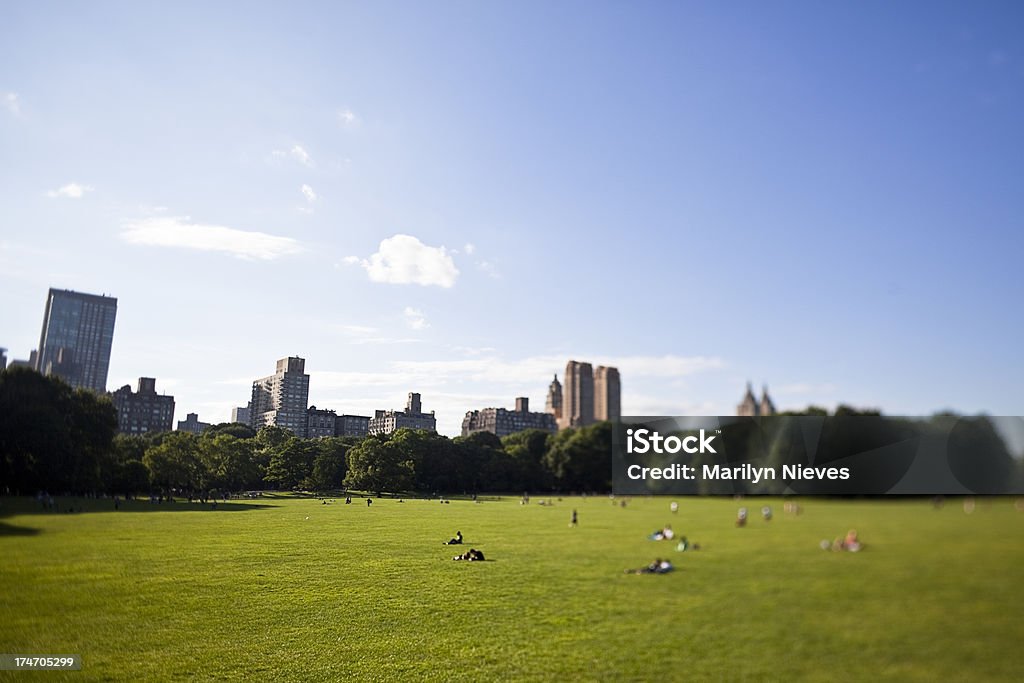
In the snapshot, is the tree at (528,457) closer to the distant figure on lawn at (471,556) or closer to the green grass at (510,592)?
the green grass at (510,592)

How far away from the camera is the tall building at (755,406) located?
8312 mm

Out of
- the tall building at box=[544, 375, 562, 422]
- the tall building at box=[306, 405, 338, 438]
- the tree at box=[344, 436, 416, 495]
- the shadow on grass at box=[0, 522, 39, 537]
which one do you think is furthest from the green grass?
the tall building at box=[544, 375, 562, 422]

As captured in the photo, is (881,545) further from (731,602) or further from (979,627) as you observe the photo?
(731,602)

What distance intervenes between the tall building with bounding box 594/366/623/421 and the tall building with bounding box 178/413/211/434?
20.2 ft

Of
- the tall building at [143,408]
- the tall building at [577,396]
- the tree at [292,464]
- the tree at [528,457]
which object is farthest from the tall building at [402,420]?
the tall building at [143,408]

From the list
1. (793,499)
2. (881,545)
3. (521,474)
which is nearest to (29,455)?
(521,474)

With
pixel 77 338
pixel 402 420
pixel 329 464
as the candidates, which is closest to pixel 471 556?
pixel 402 420

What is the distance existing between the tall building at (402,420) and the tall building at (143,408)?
3315mm

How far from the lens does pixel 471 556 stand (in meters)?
9.09

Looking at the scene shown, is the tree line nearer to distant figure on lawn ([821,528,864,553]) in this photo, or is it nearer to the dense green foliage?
the dense green foliage

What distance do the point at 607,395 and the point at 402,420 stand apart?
3.30m

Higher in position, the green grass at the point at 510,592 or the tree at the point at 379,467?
the tree at the point at 379,467

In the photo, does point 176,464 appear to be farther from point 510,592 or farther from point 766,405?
point 766,405

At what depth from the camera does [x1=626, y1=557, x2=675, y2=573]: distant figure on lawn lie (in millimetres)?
8297
